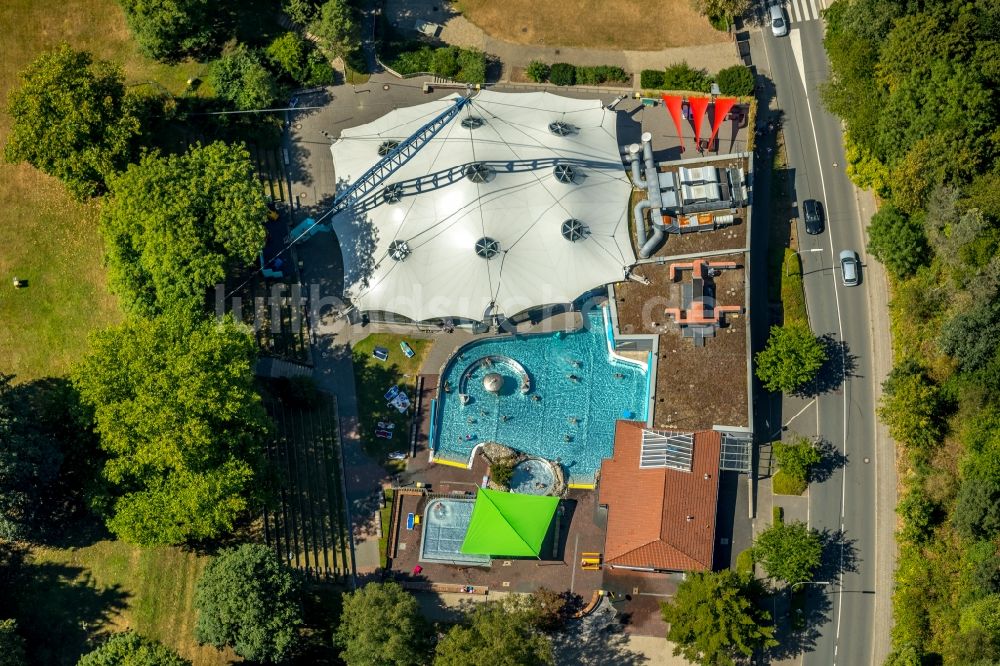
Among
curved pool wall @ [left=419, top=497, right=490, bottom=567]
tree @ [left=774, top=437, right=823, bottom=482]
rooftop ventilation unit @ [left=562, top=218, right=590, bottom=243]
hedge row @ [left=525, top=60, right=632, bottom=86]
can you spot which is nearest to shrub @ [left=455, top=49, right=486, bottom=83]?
hedge row @ [left=525, top=60, right=632, bottom=86]

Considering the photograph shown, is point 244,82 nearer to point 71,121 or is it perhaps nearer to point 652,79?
point 71,121

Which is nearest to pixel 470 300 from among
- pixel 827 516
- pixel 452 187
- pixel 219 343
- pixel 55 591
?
pixel 452 187

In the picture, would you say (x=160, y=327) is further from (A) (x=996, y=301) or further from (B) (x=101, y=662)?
(A) (x=996, y=301)

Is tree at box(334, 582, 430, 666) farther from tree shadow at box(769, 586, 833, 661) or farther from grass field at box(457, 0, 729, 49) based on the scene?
grass field at box(457, 0, 729, 49)

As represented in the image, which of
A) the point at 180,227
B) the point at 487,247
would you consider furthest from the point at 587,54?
the point at 180,227

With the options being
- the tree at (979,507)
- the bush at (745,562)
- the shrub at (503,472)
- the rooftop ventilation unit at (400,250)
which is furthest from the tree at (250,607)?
the tree at (979,507)

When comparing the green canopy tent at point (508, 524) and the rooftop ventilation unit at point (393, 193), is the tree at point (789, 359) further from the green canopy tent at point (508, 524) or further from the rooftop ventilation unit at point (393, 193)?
the rooftop ventilation unit at point (393, 193)
